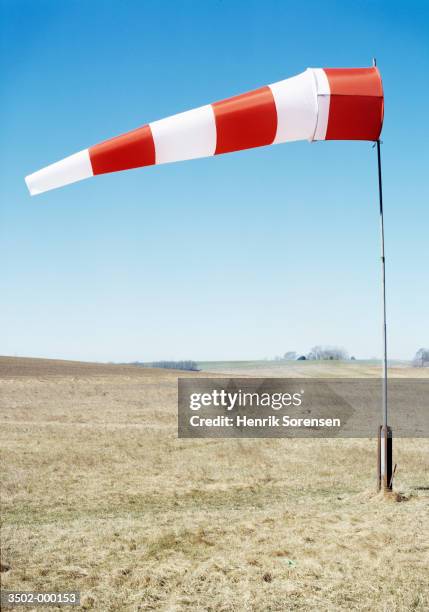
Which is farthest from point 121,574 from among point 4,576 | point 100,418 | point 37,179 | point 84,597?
point 100,418

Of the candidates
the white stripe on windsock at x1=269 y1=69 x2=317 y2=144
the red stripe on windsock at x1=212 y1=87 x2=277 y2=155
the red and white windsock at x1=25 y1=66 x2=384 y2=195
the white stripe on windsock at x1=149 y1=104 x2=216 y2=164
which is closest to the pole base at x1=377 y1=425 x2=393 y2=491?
the red and white windsock at x1=25 y1=66 x2=384 y2=195

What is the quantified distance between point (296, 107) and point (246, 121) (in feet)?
2.95

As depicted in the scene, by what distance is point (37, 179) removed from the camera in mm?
5293

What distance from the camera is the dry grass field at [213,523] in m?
5.80

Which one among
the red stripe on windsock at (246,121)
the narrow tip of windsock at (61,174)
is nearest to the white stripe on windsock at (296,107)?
the red stripe on windsock at (246,121)

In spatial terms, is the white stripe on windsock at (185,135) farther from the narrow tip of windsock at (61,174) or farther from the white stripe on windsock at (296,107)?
the white stripe on windsock at (296,107)

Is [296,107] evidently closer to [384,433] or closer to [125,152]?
[125,152]

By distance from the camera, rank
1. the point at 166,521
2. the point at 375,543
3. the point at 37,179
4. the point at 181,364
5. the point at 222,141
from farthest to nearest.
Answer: the point at 181,364
the point at 166,521
the point at 375,543
the point at 222,141
the point at 37,179

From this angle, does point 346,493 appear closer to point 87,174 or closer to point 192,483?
point 192,483

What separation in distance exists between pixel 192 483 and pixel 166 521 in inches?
126

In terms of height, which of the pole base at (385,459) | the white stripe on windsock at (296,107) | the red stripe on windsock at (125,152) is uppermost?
the white stripe on windsock at (296,107)

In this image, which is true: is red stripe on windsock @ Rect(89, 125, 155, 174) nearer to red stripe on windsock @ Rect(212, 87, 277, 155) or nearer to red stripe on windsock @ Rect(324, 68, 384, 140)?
red stripe on windsock @ Rect(212, 87, 277, 155)

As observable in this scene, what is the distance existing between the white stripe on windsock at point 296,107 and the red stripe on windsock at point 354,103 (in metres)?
0.32

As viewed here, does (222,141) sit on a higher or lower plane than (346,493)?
higher
